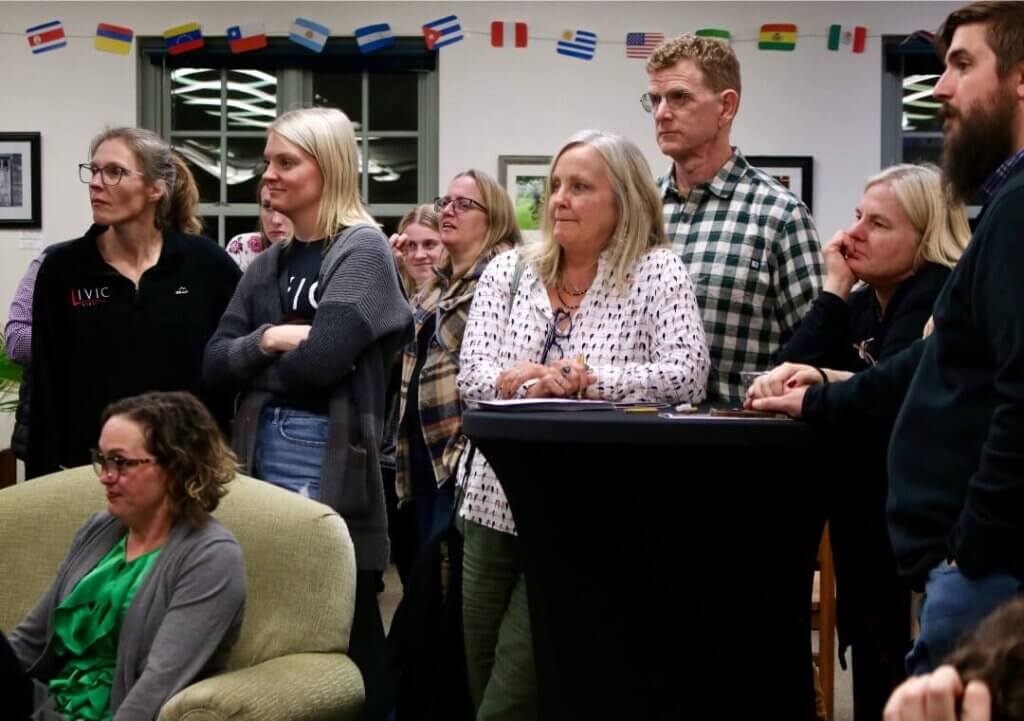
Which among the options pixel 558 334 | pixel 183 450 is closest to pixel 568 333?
pixel 558 334

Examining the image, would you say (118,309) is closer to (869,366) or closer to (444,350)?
(444,350)

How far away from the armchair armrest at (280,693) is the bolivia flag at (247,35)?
481 centimetres

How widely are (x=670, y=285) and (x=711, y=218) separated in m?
0.47

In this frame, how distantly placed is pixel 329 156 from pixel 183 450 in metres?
0.83

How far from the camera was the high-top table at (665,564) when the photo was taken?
1.96m

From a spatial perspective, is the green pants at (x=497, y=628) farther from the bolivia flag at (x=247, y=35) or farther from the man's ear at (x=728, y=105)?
the bolivia flag at (x=247, y=35)

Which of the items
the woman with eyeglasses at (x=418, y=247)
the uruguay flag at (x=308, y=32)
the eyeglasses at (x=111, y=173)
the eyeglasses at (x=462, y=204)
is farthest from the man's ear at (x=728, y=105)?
the uruguay flag at (x=308, y=32)

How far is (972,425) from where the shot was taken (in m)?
1.63

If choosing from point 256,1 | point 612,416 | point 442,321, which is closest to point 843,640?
point 612,416

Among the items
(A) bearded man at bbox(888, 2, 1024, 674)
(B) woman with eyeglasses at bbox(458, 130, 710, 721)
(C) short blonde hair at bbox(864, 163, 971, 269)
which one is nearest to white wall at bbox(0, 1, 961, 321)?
(C) short blonde hair at bbox(864, 163, 971, 269)

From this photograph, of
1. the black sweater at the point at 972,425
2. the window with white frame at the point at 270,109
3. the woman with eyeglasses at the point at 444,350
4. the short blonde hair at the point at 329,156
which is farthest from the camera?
the window with white frame at the point at 270,109

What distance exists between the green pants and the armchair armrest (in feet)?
0.76

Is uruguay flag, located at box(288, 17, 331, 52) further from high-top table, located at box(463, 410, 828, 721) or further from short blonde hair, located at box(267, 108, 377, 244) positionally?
high-top table, located at box(463, 410, 828, 721)

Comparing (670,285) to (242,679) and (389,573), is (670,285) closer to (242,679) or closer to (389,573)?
(242,679)
